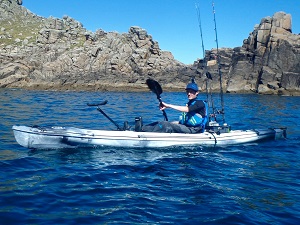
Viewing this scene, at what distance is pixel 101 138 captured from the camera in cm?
885

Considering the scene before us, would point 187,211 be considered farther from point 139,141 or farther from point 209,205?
point 139,141

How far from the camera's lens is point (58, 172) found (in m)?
6.52

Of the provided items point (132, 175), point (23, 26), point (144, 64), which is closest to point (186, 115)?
point (132, 175)

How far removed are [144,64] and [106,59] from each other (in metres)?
7.69

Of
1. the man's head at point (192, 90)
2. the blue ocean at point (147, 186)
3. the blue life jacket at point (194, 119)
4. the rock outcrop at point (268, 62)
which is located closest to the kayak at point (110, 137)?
the blue ocean at point (147, 186)

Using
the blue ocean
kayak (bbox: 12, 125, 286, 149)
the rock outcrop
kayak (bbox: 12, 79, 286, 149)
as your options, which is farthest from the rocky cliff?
the blue ocean

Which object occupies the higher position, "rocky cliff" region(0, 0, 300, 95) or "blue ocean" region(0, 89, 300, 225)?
"rocky cliff" region(0, 0, 300, 95)

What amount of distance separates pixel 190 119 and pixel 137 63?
55262mm

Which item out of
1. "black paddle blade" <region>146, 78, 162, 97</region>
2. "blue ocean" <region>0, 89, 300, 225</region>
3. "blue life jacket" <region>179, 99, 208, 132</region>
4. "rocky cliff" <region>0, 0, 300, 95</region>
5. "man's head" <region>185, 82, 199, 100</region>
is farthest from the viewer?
"rocky cliff" <region>0, 0, 300, 95</region>

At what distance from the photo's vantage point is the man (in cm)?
915

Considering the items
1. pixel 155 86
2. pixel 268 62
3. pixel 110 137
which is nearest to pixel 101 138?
pixel 110 137

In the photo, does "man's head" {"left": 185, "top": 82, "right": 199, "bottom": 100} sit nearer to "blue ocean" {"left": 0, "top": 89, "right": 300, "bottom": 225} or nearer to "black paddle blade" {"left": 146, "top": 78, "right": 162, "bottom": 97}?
"black paddle blade" {"left": 146, "top": 78, "right": 162, "bottom": 97}

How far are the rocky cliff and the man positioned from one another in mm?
42839

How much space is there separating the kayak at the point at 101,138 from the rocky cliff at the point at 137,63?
142 feet
